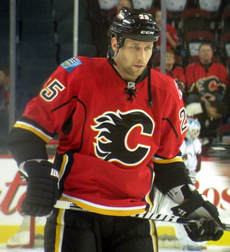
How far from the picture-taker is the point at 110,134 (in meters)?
1.34

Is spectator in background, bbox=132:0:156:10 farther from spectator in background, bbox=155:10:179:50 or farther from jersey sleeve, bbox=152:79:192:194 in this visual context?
jersey sleeve, bbox=152:79:192:194

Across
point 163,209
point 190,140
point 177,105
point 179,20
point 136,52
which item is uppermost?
point 179,20

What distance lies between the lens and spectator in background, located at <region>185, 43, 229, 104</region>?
3545mm

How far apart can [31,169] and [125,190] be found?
27 cm

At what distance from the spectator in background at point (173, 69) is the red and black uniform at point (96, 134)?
2.04m

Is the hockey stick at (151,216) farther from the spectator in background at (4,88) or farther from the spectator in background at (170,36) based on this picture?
the spectator in background at (170,36)

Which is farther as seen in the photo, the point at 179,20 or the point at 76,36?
the point at 179,20

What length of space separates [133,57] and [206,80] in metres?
2.34

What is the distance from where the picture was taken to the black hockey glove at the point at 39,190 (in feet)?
4.01

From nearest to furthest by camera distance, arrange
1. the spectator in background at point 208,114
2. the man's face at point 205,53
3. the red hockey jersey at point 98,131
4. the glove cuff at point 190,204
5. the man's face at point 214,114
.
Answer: the red hockey jersey at point 98,131, the glove cuff at point 190,204, the spectator in background at point 208,114, the man's face at point 214,114, the man's face at point 205,53

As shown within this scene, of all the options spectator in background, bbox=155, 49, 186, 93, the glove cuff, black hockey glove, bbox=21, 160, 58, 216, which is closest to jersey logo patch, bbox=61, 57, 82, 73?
black hockey glove, bbox=21, 160, 58, 216

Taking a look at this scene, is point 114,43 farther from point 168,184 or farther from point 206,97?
point 206,97

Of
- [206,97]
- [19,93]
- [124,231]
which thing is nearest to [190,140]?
[206,97]

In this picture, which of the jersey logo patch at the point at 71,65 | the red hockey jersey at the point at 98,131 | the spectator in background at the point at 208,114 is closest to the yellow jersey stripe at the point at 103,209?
the red hockey jersey at the point at 98,131
